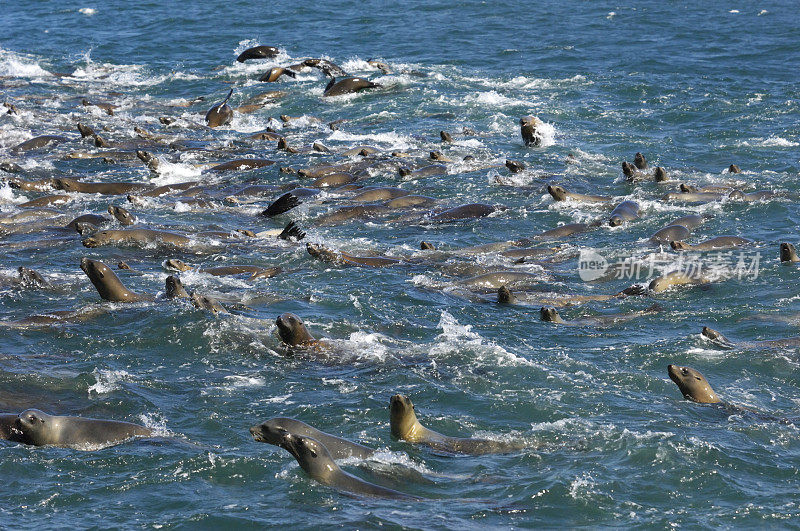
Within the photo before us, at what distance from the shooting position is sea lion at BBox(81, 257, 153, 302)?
10883 millimetres

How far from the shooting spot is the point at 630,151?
61.6ft

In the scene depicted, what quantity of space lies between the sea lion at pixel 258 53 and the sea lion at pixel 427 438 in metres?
21.8

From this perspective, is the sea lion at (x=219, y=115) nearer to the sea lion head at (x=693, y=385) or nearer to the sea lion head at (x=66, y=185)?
the sea lion head at (x=66, y=185)

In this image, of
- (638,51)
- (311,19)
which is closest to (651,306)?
(638,51)

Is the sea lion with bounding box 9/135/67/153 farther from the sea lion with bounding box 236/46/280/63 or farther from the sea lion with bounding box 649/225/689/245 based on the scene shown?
the sea lion with bounding box 649/225/689/245

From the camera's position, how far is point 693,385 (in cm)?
881

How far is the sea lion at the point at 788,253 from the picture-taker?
12.4 metres

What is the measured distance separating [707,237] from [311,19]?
954 inches

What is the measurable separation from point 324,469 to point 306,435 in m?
0.44

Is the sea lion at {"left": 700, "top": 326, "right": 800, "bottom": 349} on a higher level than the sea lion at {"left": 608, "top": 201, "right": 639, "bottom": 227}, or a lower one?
lower

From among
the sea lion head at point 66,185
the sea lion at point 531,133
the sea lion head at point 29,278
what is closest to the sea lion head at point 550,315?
the sea lion head at point 29,278

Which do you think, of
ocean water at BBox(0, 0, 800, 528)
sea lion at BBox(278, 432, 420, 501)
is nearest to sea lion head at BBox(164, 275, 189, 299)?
ocean water at BBox(0, 0, 800, 528)

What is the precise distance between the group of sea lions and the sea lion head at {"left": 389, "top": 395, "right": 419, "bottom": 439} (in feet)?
0.04

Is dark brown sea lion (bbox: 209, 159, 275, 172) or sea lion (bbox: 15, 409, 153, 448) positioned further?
dark brown sea lion (bbox: 209, 159, 275, 172)
